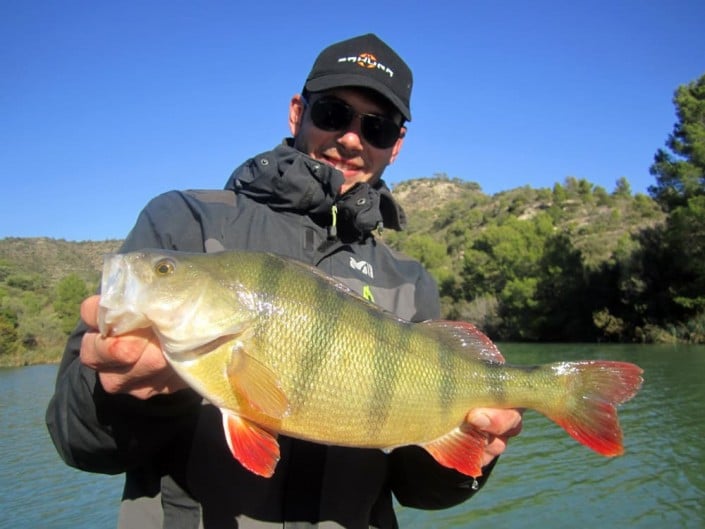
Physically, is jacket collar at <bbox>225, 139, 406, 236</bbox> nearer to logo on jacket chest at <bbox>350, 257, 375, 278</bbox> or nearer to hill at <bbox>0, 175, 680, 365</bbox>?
logo on jacket chest at <bbox>350, 257, 375, 278</bbox>

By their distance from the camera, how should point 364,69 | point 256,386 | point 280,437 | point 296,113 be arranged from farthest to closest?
point 296,113
point 364,69
point 280,437
point 256,386

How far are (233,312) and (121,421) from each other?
1.98 feet

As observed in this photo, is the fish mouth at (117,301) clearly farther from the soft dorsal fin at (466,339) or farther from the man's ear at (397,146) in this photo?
the man's ear at (397,146)

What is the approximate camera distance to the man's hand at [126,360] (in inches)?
81.4

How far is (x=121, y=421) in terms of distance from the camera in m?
2.34

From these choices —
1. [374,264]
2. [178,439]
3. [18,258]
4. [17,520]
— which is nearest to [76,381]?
[178,439]

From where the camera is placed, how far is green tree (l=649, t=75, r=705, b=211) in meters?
35.9

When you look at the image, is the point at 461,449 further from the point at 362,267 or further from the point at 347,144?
the point at 347,144

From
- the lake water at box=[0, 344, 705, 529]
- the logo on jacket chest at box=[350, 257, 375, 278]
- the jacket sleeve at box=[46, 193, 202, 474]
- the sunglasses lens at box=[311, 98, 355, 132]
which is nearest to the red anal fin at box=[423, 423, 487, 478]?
the logo on jacket chest at box=[350, 257, 375, 278]

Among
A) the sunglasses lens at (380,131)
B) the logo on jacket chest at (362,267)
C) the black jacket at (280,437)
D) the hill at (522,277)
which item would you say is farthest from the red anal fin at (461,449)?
the hill at (522,277)

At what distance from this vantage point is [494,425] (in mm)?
2908

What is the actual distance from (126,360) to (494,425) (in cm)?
175

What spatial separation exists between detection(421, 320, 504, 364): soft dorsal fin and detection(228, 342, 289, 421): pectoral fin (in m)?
0.90

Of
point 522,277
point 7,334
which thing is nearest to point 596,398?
point 522,277
